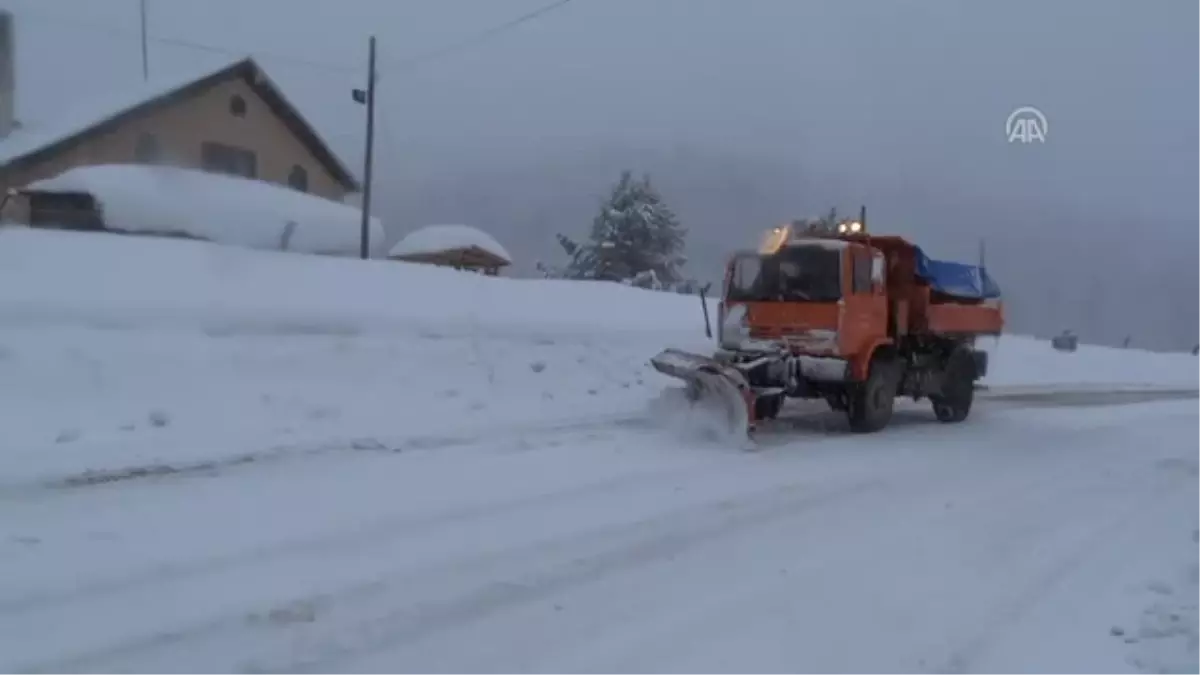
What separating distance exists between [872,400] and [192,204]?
18375mm

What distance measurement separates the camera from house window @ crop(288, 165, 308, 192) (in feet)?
114

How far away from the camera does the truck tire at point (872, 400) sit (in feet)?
50.6

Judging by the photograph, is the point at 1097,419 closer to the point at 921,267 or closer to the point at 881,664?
the point at 921,267

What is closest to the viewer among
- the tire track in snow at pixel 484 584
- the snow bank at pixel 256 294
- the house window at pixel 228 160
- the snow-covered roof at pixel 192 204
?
the tire track in snow at pixel 484 584

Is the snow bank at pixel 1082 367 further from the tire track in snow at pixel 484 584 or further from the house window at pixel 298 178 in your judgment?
the house window at pixel 298 178

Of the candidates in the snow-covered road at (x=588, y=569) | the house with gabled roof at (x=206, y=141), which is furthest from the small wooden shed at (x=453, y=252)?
the snow-covered road at (x=588, y=569)

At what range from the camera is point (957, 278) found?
18188 mm

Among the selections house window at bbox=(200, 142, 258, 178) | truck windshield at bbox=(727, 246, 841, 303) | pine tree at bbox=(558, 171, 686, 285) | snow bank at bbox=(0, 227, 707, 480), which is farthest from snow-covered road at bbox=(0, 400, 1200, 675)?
pine tree at bbox=(558, 171, 686, 285)

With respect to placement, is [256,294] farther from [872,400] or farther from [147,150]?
[147,150]

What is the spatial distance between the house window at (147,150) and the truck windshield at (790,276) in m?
20.7

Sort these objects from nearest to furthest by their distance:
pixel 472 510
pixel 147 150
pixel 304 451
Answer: pixel 472 510
pixel 304 451
pixel 147 150

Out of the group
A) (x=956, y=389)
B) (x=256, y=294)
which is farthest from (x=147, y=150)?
(x=956, y=389)

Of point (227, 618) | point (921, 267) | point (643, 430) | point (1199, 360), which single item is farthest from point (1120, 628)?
point (1199, 360)

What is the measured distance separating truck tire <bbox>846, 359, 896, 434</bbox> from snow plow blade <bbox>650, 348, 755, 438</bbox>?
2026 millimetres
